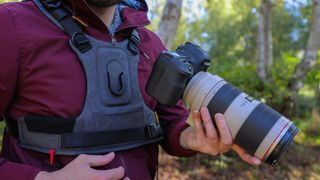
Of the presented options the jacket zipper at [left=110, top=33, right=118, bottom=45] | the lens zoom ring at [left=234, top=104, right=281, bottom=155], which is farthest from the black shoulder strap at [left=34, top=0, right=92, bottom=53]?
the lens zoom ring at [left=234, top=104, right=281, bottom=155]

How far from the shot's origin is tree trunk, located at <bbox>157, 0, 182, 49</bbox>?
4918 mm

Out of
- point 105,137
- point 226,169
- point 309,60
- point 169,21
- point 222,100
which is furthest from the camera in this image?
point 309,60

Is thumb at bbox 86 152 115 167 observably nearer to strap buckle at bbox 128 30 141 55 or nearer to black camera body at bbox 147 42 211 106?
black camera body at bbox 147 42 211 106

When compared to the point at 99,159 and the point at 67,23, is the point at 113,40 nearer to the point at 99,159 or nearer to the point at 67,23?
the point at 67,23

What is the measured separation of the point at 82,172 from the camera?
4.84ft

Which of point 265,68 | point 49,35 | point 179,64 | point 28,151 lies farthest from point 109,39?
point 265,68

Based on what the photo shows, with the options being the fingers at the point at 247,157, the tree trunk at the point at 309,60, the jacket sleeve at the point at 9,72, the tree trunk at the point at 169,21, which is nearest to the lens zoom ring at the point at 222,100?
the fingers at the point at 247,157

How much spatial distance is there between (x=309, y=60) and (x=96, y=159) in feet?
24.9

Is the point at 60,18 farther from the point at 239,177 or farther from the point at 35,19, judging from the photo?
the point at 239,177

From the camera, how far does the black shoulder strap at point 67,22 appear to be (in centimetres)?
166

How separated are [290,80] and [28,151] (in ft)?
24.7

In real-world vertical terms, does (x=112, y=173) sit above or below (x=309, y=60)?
above

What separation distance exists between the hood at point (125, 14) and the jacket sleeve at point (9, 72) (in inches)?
11.0

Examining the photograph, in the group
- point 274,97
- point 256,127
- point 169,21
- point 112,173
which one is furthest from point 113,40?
point 274,97
